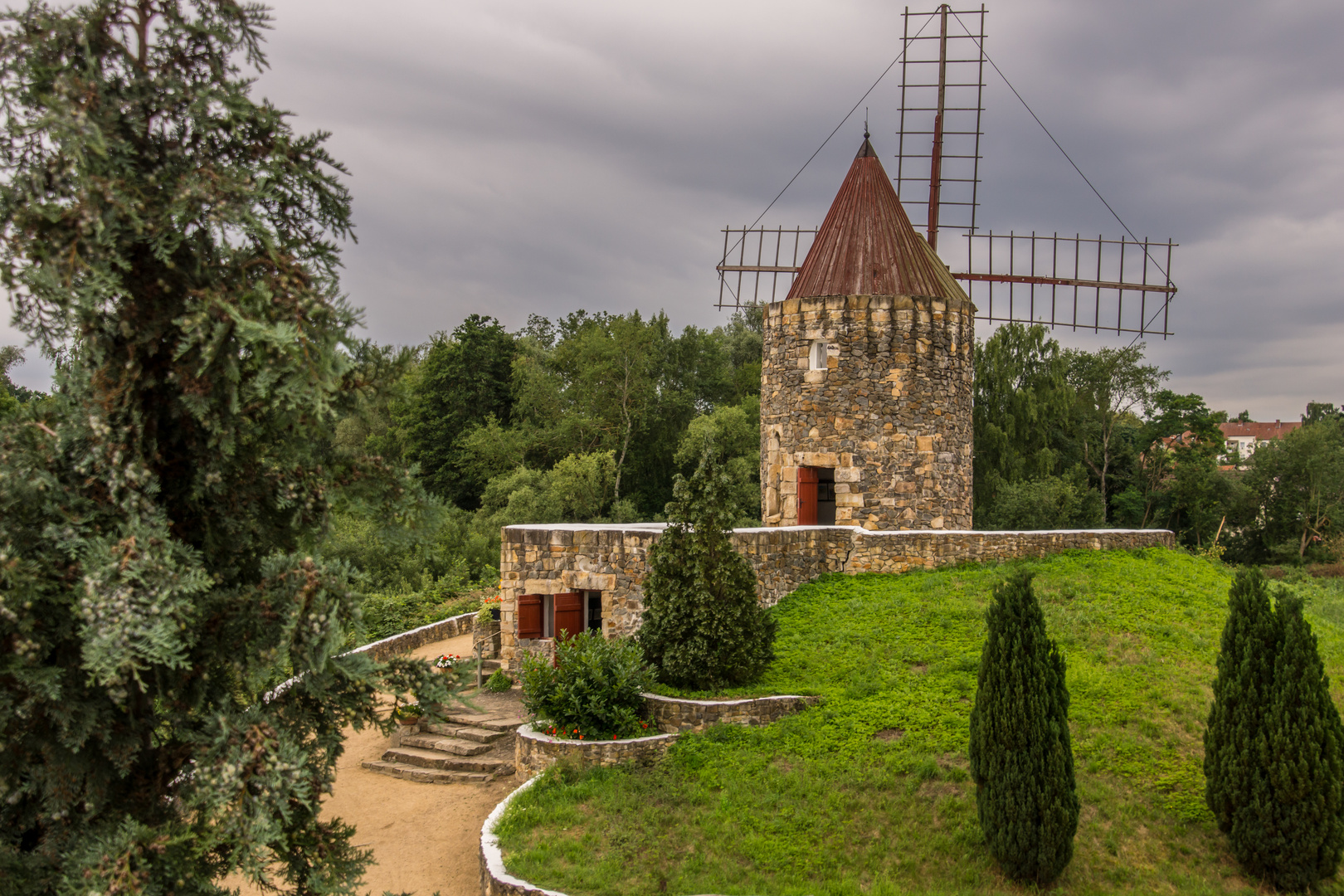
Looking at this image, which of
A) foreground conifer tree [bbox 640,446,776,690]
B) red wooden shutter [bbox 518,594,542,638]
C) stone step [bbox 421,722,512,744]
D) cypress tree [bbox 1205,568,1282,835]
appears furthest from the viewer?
red wooden shutter [bbox 518,594,542,638]

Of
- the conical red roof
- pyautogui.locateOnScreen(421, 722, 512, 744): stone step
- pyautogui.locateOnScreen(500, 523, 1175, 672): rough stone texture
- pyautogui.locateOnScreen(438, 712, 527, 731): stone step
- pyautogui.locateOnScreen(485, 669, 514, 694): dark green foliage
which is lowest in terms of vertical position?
pyautogui.locateOnScreen(421, 722, 512, 744): stone step

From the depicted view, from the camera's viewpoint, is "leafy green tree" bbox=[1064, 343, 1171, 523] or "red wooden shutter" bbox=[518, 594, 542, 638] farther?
"leafy green tree" bbox=[1064, 343, 1171, 523]

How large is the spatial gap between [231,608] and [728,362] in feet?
113

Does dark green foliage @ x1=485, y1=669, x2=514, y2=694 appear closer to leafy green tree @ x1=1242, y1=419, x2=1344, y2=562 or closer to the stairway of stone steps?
the stairway of stone steps

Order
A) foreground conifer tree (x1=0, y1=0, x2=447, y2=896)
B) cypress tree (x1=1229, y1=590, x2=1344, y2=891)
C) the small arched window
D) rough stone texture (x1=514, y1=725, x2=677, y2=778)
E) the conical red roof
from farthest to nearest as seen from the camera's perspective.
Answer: the conical red roof < the small arched window < rough stone texture (x1=514, y1=725, x2=677, y2=778) < cypress tree (x1=1229, y1=590, x2=1344, y2=891) < foreground conifer tree (x1=0, y1=0, x2=447, y2=896)

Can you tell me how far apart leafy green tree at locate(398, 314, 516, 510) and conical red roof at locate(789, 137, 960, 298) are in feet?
61.0

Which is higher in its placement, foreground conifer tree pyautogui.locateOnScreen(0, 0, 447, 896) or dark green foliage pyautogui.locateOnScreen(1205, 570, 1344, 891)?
foreground conifer tree pyautogui.locateOnScreen(0, 0, 447, 896)

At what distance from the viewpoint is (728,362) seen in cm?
3881

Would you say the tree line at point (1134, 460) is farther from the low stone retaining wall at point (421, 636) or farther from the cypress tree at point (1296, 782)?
the cypress tree at point (1296, 782)

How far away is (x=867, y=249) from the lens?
17906 mm

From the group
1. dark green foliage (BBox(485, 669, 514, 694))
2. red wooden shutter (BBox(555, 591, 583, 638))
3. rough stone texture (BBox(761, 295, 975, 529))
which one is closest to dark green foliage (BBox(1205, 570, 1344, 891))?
rough stone texture (BBox(761, 295, 975, 529))

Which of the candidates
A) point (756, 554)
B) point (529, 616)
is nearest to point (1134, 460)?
point (756, 554)

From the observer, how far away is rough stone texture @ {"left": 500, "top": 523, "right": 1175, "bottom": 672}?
45.2ft

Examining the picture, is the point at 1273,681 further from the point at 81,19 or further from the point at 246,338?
the point at 81,19
